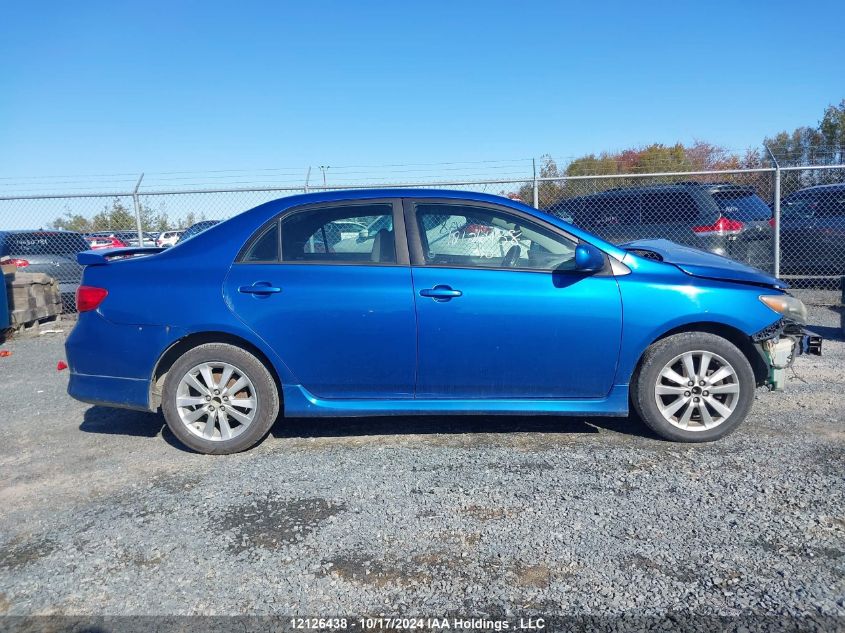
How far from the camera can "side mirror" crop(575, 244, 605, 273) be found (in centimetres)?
382

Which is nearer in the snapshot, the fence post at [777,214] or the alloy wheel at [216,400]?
the alloy wheel at [216,400]

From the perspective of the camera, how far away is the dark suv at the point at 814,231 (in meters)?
9.20

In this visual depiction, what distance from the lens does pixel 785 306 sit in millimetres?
4043

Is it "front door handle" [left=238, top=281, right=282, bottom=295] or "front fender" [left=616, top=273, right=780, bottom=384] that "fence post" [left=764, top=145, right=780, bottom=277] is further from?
"front door handle" [left=238, top=281, right=282, bottom=295]

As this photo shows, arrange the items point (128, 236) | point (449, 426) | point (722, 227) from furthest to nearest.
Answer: point (128, 236), point (722, 227), point (449, 426)

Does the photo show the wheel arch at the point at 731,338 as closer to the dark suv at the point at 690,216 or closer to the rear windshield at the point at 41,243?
the dark suv at the point at 690,216

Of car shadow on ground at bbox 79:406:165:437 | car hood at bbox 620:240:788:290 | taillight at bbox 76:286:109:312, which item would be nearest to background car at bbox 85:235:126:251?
car shadow on ground at bbox 79:406:165:437

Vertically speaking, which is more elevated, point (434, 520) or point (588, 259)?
point (588, 259)

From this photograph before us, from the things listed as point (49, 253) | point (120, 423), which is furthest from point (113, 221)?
point (120, 423)

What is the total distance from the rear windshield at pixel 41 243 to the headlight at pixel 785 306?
10.0m

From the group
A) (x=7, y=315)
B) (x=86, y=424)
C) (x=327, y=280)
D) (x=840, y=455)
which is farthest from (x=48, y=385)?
(x=840, y=455)

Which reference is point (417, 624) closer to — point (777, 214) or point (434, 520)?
point (434, 520)

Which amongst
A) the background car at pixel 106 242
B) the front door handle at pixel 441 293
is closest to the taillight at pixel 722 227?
the front door handle at pixel 441 293

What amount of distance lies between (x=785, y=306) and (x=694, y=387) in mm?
790
